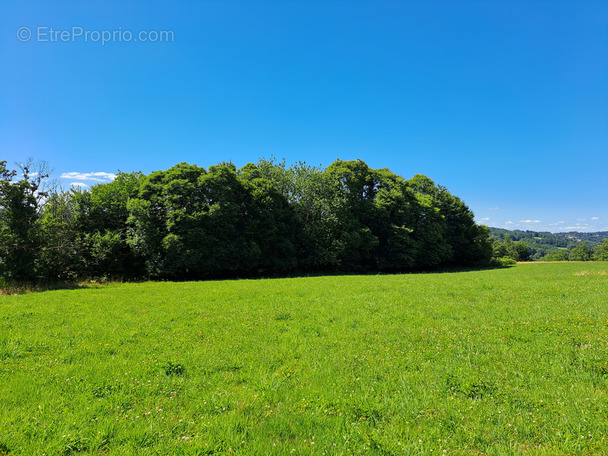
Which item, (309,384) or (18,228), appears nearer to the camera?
(309,384)

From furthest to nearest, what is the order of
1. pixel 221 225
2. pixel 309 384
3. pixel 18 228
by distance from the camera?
1. pixel 221 225
2. pixel 18 228
3. pixel 309 384

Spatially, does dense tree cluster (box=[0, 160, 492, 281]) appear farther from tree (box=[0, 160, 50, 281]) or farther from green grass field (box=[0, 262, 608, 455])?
green grass field (box=[0, 262, 608, 455])

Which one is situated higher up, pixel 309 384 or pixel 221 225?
pixel 221 225

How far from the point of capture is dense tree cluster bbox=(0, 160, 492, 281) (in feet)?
82.3

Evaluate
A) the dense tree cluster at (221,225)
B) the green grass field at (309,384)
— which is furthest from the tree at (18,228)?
the green grass field at (309,384)

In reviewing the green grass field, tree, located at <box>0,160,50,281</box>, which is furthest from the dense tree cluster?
the green grass field

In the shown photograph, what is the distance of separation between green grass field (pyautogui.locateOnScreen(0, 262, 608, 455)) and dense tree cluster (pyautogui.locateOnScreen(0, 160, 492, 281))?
61.0 ft

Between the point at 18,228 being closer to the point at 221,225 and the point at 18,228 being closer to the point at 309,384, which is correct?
the point at 221,225

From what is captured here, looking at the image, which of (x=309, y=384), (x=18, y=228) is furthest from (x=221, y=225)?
(x=309, y=384)

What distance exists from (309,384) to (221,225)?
31.6 m

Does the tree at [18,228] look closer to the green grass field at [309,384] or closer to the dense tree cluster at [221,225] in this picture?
the dense tree cluster at [221,225]

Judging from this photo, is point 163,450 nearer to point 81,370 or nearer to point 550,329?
point 81,370

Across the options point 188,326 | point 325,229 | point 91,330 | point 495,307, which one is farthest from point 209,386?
point 325,229

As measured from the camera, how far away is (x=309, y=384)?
573 cm
